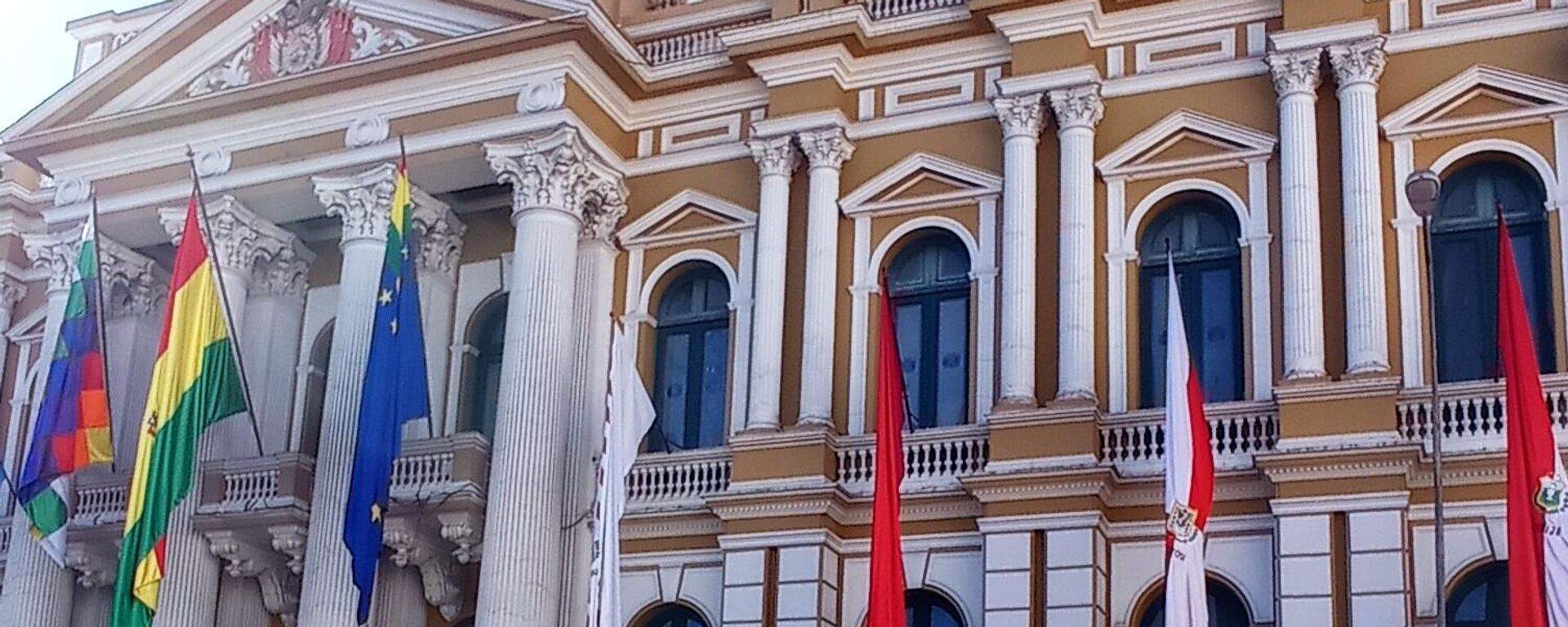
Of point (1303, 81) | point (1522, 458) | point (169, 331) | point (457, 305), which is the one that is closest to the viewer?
point (1522, 458)

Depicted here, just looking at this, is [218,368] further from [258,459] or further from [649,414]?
[649,414]

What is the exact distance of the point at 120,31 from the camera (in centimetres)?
2964

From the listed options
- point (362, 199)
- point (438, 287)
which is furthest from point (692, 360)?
point (362, 199)

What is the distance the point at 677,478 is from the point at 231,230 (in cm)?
654

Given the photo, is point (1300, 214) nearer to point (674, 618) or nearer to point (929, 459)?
point (929, 459)

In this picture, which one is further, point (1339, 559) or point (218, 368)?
point (218, 368)

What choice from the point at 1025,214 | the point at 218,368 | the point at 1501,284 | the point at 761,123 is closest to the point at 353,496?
the point at 218,368

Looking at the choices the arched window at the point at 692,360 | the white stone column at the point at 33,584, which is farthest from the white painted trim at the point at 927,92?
the white stone column at the point at 33,584

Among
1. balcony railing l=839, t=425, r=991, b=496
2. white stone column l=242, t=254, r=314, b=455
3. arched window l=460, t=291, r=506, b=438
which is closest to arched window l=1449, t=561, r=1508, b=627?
balcony railing l=839, t=425, r=991, b=496

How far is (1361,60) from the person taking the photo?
2150 cm

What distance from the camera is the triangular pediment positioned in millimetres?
25844

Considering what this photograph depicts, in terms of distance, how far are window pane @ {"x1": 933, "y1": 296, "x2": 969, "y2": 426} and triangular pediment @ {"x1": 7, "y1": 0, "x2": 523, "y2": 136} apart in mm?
6645

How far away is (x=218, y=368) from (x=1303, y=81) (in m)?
12.0

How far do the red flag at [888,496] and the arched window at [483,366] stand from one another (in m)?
6.44
